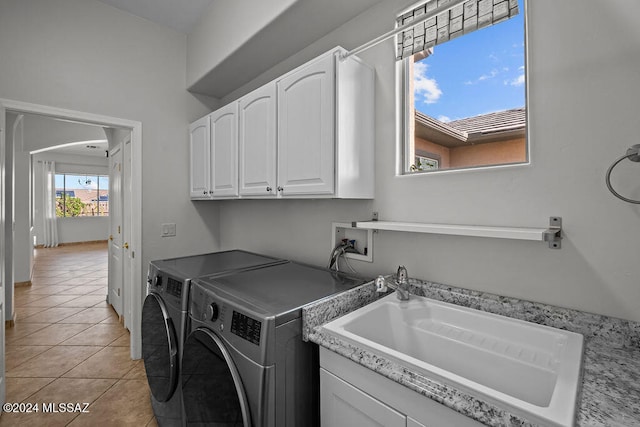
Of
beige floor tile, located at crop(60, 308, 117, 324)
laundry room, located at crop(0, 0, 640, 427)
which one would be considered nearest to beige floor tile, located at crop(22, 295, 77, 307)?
beige floor tile, located at crop(60, 308, 117, 324)

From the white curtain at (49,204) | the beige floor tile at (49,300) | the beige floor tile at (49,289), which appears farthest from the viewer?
the white curtain at (49,204)

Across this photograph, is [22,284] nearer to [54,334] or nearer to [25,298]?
[25,298]

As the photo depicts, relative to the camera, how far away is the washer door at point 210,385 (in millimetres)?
1083

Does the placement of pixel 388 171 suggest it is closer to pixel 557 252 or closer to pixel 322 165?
pixel 322 165

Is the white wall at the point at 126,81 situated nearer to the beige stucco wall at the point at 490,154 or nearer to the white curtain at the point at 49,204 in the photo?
the beige stucco wall at the point at 490,154

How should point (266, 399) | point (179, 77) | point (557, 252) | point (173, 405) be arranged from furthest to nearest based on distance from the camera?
point (179, 77)
point (173, 405)
point (557, 252)
point (266, 399)

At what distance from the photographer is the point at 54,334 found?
2975mm

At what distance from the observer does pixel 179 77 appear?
2762mm

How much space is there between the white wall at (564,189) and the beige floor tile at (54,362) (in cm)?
284

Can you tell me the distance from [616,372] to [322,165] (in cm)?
127

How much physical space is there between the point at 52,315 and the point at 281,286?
3.64 metres

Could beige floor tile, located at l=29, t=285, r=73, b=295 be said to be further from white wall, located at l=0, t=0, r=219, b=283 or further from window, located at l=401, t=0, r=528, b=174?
window, located at l=401, t=0, r=528, b=174

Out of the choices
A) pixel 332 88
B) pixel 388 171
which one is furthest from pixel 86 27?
pixel 388 171

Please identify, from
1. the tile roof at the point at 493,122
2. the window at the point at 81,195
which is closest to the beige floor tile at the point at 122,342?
the tile roof at the point at 493,122
